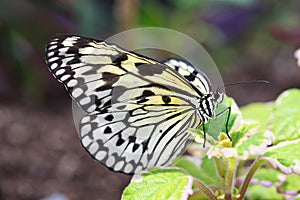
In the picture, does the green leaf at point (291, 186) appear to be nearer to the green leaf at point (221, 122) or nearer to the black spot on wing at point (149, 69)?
the green leaf at point (221, 122)

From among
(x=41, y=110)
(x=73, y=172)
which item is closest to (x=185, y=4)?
(x=41, y=110)

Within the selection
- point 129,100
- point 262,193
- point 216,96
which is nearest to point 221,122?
point 216,96

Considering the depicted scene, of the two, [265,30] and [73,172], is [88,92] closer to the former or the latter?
[73,172]

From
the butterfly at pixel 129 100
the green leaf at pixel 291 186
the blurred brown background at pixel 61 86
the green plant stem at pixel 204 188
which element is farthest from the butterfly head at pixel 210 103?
the blurred brown background at pixel 61 86

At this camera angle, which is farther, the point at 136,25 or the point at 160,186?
the point at 136,25

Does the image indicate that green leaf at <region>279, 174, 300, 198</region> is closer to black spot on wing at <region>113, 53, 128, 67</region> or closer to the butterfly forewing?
the butterfly forewing

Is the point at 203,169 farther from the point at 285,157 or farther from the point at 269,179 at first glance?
the point at 285,157
